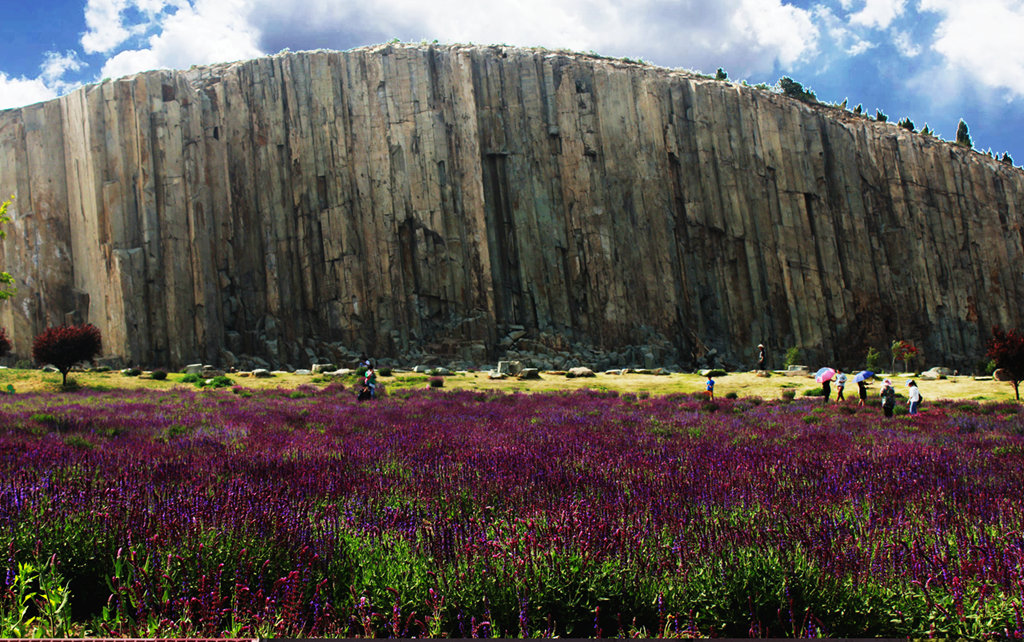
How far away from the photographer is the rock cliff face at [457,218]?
39906mm

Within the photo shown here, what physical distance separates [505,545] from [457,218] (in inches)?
1662

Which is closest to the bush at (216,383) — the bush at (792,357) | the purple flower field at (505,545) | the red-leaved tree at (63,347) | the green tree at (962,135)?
the red-leaved tree at (63,347)

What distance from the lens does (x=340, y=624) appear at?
120 inches

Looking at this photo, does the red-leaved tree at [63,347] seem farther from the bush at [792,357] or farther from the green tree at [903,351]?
the green tree at [903,351]

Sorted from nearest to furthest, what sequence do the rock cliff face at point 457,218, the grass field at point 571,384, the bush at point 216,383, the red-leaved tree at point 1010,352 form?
the red-leaved tree at point 1010,352 < the grass field at point 571,384 < the bush at point 216,383 < the rock cliff face at point 457,218

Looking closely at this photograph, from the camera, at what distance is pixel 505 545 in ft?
11.5

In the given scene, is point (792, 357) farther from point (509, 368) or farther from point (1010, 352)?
point (1010, 352)

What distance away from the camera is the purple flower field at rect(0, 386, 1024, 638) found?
2.99 m

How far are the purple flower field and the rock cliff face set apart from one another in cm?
3644

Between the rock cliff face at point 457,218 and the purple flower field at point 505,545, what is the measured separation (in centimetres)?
3644

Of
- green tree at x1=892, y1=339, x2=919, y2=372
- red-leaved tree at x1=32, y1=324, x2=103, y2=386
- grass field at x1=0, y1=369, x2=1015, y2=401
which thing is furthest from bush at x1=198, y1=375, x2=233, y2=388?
green tree at x1=892, y1=339, x2=919, y2=372

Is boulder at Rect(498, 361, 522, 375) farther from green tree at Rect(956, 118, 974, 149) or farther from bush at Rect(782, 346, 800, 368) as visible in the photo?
green tree at Rect(956, 118, 974, 149)

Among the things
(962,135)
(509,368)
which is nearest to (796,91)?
(962,135)

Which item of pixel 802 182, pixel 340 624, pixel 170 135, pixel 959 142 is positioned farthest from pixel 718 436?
pixel 959 142
